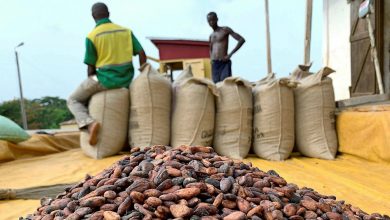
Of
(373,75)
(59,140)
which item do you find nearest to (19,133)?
(59,140)

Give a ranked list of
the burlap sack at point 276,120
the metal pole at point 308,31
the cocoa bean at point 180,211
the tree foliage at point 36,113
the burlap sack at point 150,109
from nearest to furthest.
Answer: the cocoa bean at point 180,211, the burlap sack at point 276,120, the burlap sack at point 150,109, the metal pole at point 308,31, the tree foliage at point 36,113

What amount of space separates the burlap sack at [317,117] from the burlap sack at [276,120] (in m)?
0.09

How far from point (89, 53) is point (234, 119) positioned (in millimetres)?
1299

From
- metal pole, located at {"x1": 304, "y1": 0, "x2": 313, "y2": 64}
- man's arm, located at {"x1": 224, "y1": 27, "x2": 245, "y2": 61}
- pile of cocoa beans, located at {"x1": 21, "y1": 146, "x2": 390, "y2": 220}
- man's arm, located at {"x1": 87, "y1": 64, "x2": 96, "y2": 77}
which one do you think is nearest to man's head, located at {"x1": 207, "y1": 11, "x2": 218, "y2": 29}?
man's arm, located at {"x1": 224, "y1": 27, "x2": 245, "y2": 61}

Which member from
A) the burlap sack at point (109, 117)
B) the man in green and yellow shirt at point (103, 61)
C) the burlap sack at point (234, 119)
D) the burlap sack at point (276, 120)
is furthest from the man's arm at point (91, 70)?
the burlap sack at point (276, 120)

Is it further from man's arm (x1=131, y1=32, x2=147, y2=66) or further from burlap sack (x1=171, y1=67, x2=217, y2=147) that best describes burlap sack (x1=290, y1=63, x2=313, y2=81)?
man's arm (x1=131, y1=32, x2=147, y2=66)

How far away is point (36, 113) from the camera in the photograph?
38.1 ft

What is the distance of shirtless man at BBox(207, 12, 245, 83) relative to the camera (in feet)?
13.9

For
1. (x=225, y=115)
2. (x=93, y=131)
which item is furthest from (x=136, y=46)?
(x=225, y=115)

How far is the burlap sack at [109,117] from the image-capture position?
278 cm

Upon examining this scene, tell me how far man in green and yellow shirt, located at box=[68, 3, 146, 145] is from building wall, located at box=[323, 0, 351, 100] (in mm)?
3006

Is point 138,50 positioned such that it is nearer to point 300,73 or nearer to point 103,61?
point 103,61

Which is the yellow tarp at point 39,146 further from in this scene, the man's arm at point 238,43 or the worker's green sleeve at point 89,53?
the man's arm at point 238,43

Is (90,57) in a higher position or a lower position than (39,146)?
higher
